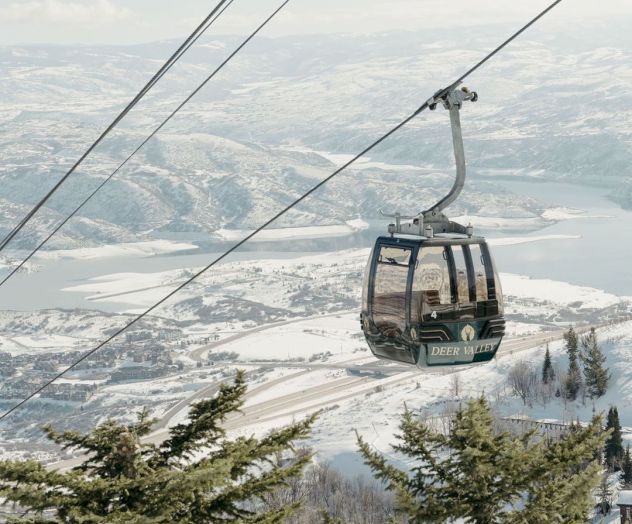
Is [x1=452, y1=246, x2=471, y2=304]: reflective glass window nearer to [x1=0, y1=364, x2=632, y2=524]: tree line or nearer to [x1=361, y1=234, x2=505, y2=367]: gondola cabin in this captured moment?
[x1=361, y1=234, x2=505, y2=367]: gondola cabin

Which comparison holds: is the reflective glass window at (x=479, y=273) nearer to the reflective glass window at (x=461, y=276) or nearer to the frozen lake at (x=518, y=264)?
the reflective glass window at (x=461, y=276)

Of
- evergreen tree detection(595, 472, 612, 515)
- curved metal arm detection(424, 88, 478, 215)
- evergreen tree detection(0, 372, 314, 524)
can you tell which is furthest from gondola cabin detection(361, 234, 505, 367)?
evergreen tree detection(595, 472, 612, 515)

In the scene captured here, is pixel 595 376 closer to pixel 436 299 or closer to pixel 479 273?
pixel 479 273

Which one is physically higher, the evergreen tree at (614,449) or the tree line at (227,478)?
the tree line at (227,478)

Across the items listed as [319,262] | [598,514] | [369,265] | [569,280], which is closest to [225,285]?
[319,262]

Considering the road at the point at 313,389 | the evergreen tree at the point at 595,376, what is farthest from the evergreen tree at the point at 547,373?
the road at the point at 313,389

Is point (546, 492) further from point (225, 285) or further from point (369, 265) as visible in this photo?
point (225, 285)

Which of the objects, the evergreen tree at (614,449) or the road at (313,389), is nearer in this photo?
the evergreen tree at (614,449)

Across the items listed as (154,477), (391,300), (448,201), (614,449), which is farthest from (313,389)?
(154,477)
